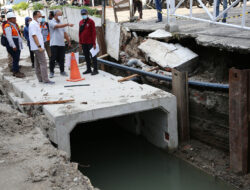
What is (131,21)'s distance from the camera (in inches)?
514

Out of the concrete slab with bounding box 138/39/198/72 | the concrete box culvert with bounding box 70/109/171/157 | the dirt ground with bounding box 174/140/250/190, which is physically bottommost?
the dirt ground with bounding box 174/140/250/190

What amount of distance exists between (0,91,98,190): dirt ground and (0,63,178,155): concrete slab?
1.84 feet

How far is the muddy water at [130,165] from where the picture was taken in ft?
25.0

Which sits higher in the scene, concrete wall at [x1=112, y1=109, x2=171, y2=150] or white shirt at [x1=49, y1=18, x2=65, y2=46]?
white shirt at [x1=49, y1=18, x2=65, y2=46]

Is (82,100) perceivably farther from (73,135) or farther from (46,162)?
(73,135)

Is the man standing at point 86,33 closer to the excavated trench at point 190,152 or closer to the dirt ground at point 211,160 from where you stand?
the excavated trench at point 190,152

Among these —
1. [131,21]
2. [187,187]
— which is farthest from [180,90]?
[131,21]

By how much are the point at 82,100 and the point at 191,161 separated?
2.88 metres

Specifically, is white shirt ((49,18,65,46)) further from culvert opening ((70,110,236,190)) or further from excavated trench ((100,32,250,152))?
culvert opening ((70,110,236,190))

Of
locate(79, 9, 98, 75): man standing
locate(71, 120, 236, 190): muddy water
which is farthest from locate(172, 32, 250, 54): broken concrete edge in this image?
locate(71, 120, 236, 190): muddy water

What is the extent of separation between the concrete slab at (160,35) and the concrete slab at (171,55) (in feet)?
0.48

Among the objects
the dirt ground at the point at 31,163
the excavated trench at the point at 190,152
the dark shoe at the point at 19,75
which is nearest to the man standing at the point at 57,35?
the dark shoe at the point at 19,75

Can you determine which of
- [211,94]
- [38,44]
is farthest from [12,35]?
[211,94]

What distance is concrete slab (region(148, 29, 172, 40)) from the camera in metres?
A: 9.59
